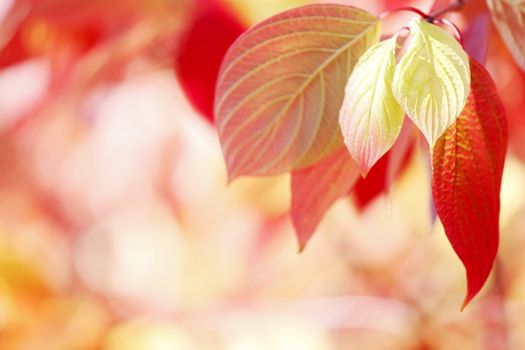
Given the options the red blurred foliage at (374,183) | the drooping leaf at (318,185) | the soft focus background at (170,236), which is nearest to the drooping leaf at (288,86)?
the drooping leaf at (318,185)

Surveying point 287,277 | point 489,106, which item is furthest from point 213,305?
point 489,106

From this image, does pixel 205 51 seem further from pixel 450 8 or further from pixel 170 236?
pixel 170 236

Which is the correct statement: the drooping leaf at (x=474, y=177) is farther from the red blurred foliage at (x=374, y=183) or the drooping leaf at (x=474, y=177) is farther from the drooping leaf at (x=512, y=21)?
the red blurred foliage at (x=374, y=183)

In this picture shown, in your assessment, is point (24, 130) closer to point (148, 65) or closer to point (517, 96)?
point (148, 65)

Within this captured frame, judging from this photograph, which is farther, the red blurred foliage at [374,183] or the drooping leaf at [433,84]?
the red blurred foliage at [374,183]

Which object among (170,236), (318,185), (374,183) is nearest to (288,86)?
(318,185)

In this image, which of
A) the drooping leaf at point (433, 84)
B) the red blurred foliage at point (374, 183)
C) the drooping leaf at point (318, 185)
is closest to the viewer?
the drooping leaf at point (433, 84)

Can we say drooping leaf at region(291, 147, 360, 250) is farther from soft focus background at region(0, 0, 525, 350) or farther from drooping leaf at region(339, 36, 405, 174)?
soft focus background at region(0, 0, 525, 350)
